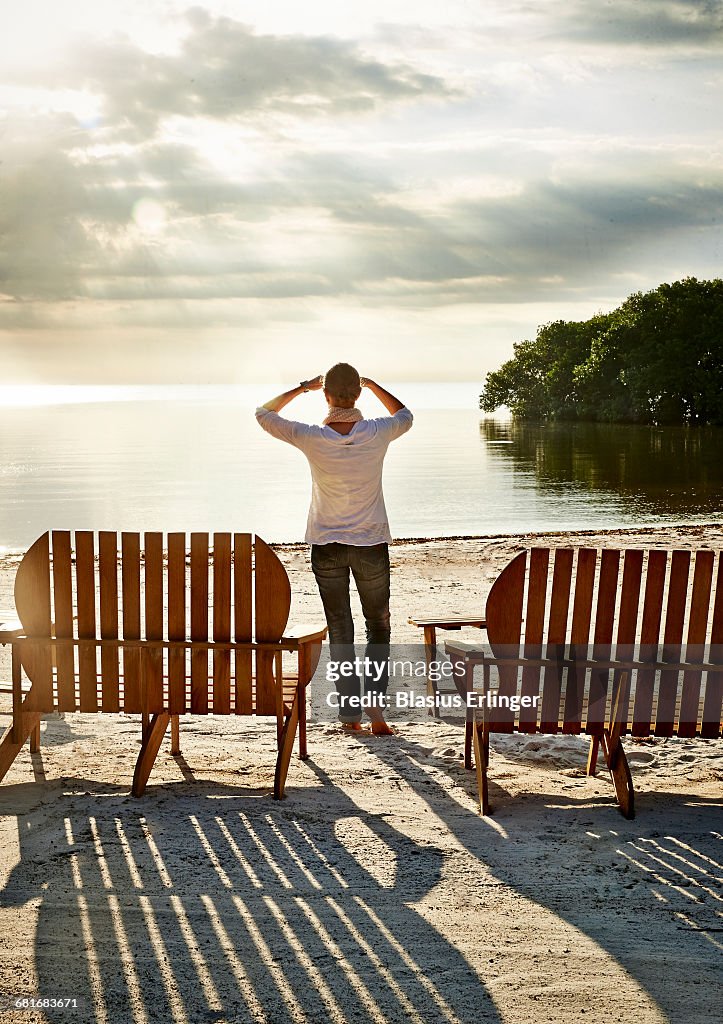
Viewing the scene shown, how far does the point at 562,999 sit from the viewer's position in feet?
11.7

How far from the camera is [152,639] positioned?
5508 millimetres

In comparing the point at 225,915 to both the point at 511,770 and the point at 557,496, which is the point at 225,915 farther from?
the point at 557,496

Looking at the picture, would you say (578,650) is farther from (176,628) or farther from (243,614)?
(176,628)

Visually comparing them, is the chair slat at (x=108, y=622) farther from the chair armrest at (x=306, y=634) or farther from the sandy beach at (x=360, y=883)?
the chair armrest at (x=306, y=634)

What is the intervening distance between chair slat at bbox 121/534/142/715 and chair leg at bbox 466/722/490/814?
5.79 feet

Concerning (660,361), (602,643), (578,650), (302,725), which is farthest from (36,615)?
(660,361)

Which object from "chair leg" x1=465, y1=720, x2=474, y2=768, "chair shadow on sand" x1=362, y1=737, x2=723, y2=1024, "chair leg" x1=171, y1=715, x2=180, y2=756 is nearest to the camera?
"chair shadow on sand" x1=362, y1=737, x2=723, y2=1024

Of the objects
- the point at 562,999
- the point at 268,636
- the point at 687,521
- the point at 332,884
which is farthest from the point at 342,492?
the point at 687,521

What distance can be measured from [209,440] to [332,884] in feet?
315

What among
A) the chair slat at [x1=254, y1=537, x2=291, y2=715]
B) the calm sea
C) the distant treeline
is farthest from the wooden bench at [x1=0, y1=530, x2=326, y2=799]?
the distant treeline

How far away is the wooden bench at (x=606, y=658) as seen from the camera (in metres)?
5.26

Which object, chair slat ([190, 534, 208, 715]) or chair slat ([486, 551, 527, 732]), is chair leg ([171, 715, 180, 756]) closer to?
chair slat ([190, 534, 208, 715])

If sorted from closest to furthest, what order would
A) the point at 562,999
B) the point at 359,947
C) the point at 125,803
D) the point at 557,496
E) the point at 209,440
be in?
the point at 562,999 < the point at 359,947 < the point at 125,803 < the point at 557,496 < the point at 209,440
